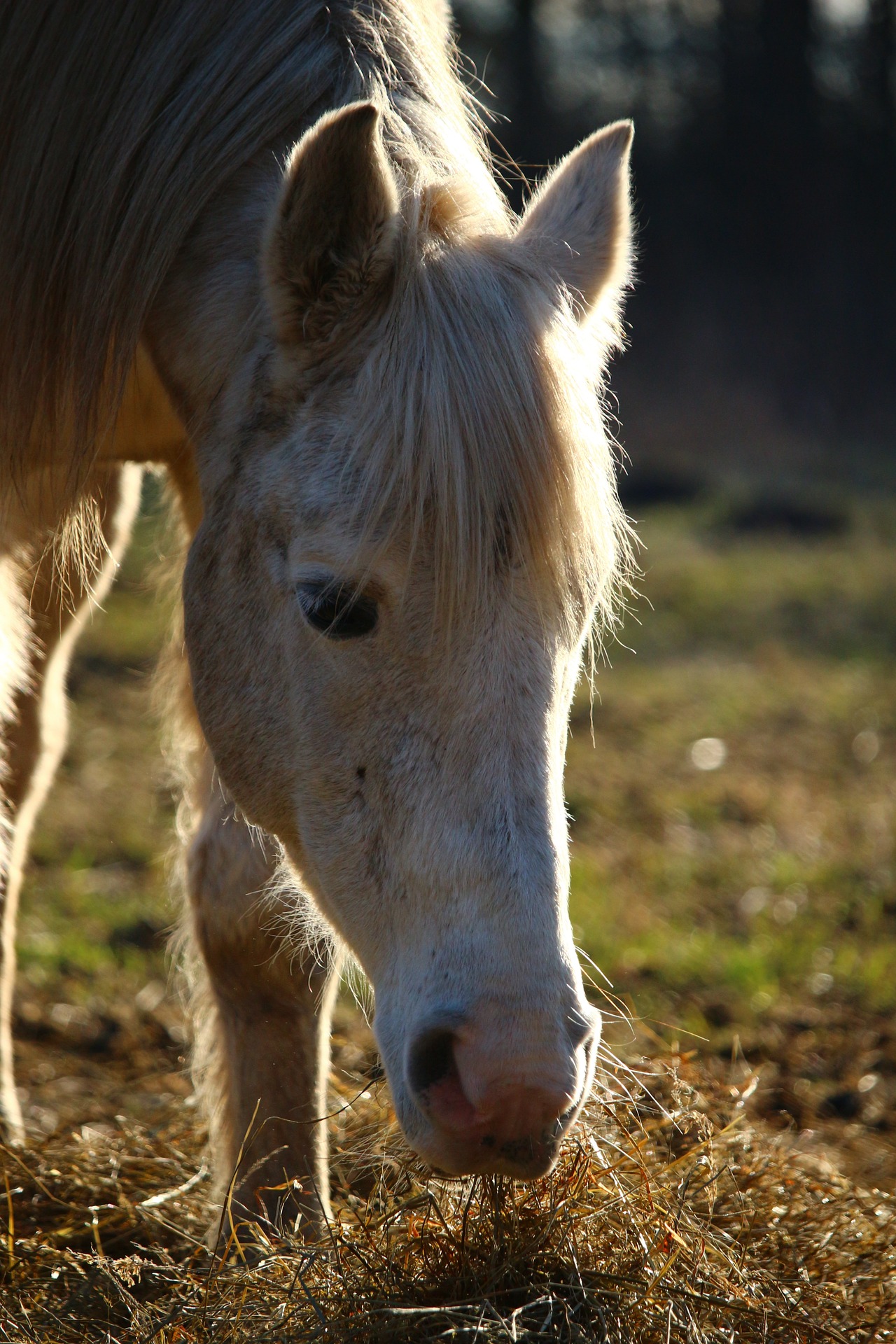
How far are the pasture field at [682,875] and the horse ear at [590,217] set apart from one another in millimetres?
1371

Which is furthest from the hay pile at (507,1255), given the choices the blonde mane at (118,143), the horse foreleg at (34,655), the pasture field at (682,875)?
the blonde mane at (118,143)

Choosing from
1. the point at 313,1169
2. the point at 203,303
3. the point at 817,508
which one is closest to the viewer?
the point at 203,303

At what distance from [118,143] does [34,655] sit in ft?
4.37

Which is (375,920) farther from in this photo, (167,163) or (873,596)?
(873,596)

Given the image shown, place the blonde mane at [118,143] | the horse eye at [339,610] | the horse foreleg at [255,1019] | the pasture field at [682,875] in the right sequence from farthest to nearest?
1. the pasture field at [682,875]
2. the horse foreleg at [255,1019]
3. the blonde mane at [118,143]
4. the horse eye at [339,610]

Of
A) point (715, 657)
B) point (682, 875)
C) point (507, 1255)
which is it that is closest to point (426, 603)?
point (507, 1255)

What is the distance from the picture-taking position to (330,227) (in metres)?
→ 1.78

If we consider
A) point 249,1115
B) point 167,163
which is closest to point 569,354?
point 167,163

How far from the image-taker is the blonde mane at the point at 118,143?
203 centimetres

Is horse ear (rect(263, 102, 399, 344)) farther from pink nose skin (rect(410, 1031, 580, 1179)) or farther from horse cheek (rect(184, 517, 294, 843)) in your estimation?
pink nose skin (rect(410, 1031, 580, 1179))

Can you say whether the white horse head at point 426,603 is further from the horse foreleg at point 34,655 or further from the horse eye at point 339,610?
the horse foreleg at point 34,655

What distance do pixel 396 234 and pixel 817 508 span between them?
8998mm

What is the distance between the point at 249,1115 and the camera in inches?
93.2

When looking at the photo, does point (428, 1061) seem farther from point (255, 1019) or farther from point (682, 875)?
point (682, 875)
